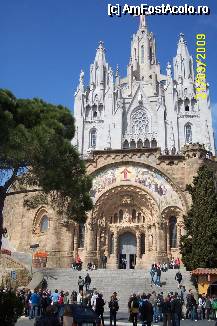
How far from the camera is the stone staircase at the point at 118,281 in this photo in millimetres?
23422

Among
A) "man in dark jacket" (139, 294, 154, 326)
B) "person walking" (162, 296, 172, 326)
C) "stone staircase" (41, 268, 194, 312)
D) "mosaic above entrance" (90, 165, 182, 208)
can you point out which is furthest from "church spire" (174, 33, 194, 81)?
"man in dark jacket" (139, 294, 154, 326)

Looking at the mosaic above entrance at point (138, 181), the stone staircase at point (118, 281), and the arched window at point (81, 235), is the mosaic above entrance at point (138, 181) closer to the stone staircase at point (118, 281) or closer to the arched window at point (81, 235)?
the arched window at point (81, 235)

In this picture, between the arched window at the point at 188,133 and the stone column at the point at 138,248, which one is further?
the arched window at the point at 188,133

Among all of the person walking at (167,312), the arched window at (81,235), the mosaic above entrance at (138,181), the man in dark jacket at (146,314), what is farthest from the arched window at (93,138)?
the man in dark jacket at (146,314)

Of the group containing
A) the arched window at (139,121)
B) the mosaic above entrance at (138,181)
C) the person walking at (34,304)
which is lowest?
the person walking at (34,304)

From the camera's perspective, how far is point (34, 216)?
110 ft

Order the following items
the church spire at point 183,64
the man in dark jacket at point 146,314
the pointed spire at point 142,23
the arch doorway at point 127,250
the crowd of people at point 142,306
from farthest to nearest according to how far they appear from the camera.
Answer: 1. the pointed spire at point 142,23
2. the church spire at point 183,64
3. the arch doorway at point 127,250
4. the crowd of people at point 142,306
5. the man in dark jacket at point 146,314

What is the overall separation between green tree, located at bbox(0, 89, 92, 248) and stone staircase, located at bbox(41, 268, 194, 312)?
6.58 m

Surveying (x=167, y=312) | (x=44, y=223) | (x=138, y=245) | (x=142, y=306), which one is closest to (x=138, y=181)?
(x=138, y=245)

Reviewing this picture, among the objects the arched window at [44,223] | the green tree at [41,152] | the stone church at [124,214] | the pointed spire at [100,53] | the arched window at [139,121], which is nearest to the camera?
the green tree at [41,152]

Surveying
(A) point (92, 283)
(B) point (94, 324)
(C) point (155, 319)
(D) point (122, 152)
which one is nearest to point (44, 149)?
(B) point (94, 324)

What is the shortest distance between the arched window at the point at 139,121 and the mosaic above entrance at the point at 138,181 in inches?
1298

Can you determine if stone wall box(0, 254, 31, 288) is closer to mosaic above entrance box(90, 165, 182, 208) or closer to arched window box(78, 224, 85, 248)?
arched window box(78, 224, 85, 248)

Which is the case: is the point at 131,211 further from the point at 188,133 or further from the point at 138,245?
the point at 188,133
